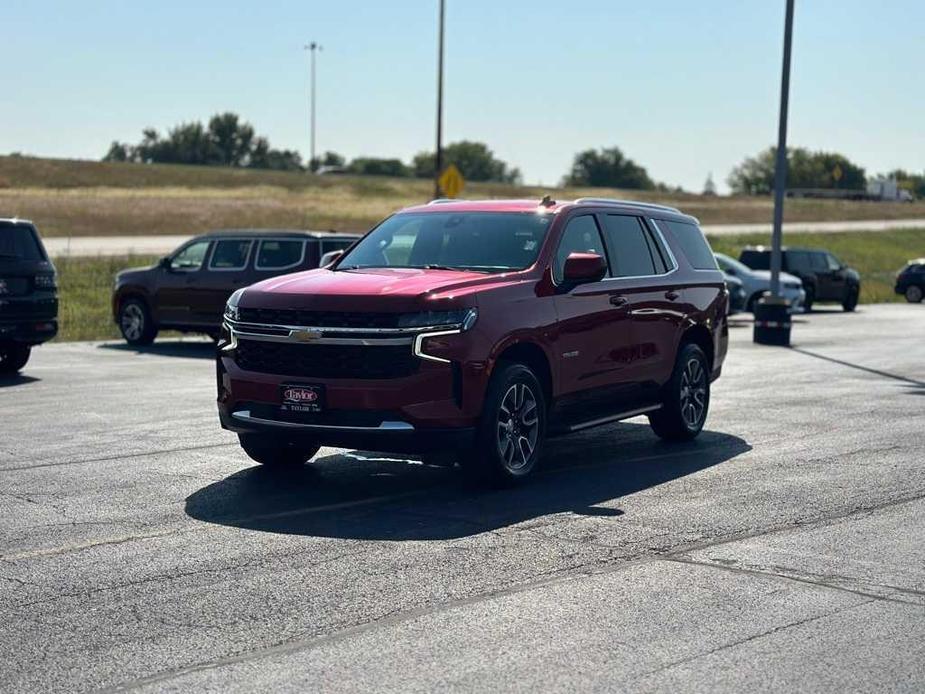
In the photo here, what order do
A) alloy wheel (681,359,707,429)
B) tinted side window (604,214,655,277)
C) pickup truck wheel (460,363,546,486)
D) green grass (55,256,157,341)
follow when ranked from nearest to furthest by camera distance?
1. pickup truck wheel (460,363,546,486)
2. tinted side window (604,214,655,277)
3. alloy wheel (681,359,707,429)
4. green grass (55,256,157,341)

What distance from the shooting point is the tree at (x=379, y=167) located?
174500 millimetres

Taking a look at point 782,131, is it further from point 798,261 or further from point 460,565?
point 460,565

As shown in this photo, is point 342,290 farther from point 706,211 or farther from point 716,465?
point 706,211

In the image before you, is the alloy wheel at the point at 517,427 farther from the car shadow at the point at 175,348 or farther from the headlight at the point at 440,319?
the car shadow at the point at 175,348

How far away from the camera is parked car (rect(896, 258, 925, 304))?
46.7 meters

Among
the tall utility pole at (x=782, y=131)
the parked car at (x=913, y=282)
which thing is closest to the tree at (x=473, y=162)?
the parked car at (x=913, y=282)

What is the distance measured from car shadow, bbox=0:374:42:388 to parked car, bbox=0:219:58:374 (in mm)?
356

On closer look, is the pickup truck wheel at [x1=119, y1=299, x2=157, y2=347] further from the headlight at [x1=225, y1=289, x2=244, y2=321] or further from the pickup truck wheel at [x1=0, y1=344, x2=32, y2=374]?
the headlight at [x1=225, y1=289, x2=244, y2=321]

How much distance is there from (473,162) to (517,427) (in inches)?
6609

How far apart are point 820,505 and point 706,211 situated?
90.6 meters

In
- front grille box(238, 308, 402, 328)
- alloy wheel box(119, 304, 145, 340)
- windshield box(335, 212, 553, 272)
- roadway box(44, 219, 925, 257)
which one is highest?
windshield box(335, 212, 553, 272)

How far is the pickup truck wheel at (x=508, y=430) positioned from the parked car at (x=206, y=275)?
41.8ft

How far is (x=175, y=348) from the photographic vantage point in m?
23.3

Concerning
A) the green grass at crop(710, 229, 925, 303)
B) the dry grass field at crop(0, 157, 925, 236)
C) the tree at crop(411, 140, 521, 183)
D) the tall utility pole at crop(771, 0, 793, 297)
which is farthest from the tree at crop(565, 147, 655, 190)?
the tall utility pole at crop(771, 0, 793, 297)
